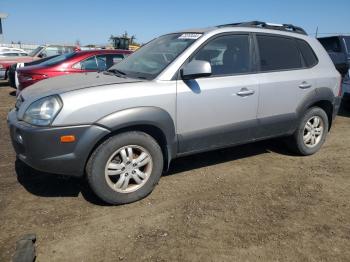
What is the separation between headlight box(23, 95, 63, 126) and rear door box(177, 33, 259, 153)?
1.22 meters

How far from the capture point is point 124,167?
3.50 m

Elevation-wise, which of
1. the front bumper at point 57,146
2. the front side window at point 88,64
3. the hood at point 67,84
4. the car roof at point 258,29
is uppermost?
the car roof at point 258,29

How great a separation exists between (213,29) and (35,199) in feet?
8.83

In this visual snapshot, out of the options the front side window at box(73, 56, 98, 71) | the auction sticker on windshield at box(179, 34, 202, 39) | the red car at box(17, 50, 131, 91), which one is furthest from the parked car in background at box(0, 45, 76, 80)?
the auction sticker on windshield at box(179, 34, 202, 39)

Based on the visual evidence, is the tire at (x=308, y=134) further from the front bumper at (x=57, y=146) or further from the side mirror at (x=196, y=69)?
the front bumper at (x=57, y=146)

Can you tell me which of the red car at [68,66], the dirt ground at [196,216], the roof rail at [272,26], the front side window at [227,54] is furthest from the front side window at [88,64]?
the front side window at [227,54]

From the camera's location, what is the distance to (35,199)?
11.9 feet

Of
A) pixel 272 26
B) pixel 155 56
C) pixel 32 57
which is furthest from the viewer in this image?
pixel 32 57

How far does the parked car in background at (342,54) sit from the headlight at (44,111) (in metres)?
7.23

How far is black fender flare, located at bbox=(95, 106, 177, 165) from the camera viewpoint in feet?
10.8

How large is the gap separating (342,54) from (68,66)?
273 inches

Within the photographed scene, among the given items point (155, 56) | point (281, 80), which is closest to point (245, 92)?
point (281, 80)

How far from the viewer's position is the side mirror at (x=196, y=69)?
358 cm

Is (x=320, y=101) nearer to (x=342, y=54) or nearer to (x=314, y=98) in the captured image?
(x=314, y=98)
